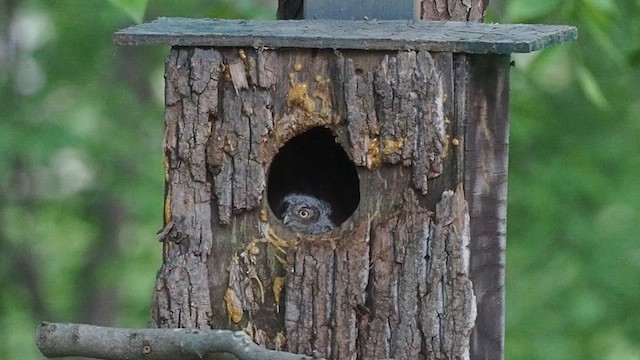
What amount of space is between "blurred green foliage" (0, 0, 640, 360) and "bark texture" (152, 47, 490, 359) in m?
2.13

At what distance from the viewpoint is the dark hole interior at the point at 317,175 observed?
3.25 m

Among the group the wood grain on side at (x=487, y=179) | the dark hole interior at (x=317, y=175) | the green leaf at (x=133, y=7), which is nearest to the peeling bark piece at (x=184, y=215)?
the green leaf at (x=133, y=7)

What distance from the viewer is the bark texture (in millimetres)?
2660

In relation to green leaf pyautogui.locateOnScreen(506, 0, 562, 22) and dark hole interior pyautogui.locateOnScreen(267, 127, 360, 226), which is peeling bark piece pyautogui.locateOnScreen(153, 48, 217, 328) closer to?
dark hole interior pyautogui.locateOnScreen(267, 127, 360, 226)

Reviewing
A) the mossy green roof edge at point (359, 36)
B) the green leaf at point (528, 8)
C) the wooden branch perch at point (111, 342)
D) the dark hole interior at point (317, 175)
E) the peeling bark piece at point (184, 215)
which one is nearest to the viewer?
the wooden branch perch at point (111, 342)

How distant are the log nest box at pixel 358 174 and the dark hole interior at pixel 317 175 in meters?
0.49

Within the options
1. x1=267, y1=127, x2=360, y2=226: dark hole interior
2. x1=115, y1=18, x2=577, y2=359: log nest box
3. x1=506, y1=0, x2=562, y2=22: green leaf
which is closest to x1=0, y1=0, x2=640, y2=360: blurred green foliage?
x1=506, y1=0, x2=562, y2=22: green leaf

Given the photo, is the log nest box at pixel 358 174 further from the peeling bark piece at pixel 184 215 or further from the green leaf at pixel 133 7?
the green leaf at pixel 133 7

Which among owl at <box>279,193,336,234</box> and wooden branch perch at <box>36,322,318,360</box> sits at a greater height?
owl at <box>279,193,336,234</box>

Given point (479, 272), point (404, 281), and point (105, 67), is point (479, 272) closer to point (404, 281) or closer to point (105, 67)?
point (404, 281)

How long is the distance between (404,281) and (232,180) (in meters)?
0.48

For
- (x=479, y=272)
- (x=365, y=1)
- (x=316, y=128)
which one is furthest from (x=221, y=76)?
(x=479, y=272)

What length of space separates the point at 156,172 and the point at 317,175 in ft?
10.0

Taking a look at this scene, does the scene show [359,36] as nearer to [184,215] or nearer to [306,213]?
[184,215]
